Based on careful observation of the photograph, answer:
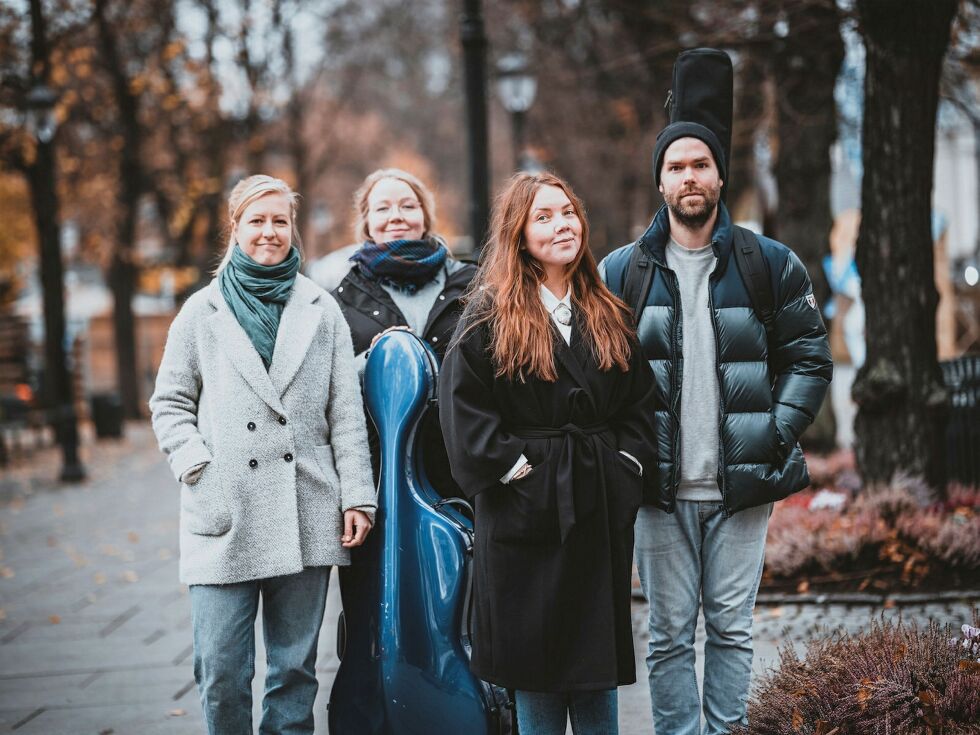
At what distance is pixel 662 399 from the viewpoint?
3592 mm

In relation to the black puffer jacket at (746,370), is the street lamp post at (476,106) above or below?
above

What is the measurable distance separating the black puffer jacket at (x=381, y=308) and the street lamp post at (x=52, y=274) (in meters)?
9.92

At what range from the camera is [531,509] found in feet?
10.6

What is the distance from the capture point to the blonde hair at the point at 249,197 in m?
3.71

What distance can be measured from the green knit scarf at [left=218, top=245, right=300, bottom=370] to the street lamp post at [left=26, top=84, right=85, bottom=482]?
34.0 ft

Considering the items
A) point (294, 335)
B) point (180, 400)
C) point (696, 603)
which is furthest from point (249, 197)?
point (696, 603)

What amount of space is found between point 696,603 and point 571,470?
2.62ft

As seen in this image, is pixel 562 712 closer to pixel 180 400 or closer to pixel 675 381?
pixel 675 381

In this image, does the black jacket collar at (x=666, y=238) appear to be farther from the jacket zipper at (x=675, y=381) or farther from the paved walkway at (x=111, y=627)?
the paved walkway at (x=111, y=627)

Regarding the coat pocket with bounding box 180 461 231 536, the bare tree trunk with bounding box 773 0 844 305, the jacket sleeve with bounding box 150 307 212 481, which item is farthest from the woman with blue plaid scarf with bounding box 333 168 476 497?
the bare tree trunk with bounding box 773 0 844 305

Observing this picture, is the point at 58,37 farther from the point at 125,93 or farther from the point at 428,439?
the point at 428,439

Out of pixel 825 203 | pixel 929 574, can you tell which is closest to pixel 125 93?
pixel 825 203

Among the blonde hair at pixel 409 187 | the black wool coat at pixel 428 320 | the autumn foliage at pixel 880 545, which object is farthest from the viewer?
the autumn foliage at pixel 880 545

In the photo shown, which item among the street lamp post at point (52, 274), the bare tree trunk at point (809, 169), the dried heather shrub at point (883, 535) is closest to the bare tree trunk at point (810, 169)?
the bare tree trunk at point (809, 169)
